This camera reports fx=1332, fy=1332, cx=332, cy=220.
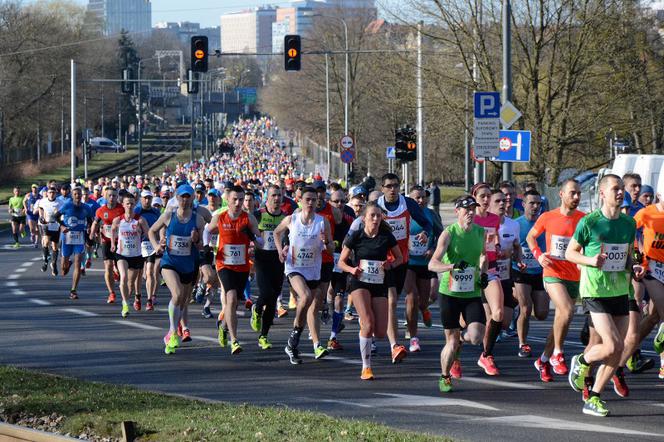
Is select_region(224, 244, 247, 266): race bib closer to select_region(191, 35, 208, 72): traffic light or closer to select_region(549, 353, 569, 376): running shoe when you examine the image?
select_region(549, 353, 569, 376): running shoe

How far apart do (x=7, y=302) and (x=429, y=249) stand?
342 inches

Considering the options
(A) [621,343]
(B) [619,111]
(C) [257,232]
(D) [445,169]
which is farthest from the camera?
(D) [445,169]

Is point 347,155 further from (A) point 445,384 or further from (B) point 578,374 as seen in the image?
(B) point 578,374

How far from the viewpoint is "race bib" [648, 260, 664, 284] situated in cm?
1185

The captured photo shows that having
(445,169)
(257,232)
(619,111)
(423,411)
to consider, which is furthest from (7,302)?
(445,169)

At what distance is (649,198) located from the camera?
16.1 meters

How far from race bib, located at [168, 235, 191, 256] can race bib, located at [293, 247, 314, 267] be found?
151cm

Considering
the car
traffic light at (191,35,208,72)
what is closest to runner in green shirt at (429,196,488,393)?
traffic light at (191,35,208,72)

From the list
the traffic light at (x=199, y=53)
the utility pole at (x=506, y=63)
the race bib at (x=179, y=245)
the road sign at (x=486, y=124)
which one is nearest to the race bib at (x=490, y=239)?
the race bib at (x=179, y=245)

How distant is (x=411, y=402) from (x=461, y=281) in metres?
1.28

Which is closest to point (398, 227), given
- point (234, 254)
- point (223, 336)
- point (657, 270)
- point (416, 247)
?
point (416, 247)

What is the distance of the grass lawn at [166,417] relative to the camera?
8.80m

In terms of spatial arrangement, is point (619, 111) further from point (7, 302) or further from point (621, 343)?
point (621, 343)

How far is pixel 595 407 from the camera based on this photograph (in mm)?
10180
